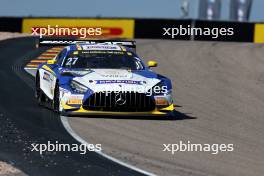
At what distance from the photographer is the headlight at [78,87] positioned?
15.0 meters

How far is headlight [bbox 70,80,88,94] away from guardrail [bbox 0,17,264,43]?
71.8ft

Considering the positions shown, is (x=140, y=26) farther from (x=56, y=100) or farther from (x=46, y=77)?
(x=56, y=100)

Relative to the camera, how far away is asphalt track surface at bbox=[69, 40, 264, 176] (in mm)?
11336

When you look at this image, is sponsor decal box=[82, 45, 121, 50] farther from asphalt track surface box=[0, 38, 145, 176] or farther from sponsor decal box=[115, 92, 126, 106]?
sponsor decal box=[115, 92, 126, 106]

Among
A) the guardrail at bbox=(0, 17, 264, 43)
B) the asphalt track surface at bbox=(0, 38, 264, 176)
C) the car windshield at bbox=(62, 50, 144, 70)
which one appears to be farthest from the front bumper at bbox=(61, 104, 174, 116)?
the guardrail at bbox=(0, 17, 264, 43)

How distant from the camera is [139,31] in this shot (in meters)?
37.1

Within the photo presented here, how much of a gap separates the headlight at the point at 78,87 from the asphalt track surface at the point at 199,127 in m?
0.44

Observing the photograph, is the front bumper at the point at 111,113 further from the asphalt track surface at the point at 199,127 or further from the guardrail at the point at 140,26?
the guardrail at the point at 140,26

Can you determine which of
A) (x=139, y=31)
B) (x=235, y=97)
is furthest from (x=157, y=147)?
(x=139, y=31)

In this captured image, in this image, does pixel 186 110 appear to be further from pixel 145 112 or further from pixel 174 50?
pixel 174 50

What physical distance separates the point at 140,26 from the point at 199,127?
22.8m

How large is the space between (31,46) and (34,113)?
15834 millimetres

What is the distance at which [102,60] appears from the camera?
53.1 feet

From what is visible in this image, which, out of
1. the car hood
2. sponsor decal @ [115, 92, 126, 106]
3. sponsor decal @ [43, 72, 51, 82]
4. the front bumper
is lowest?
the front bumper
